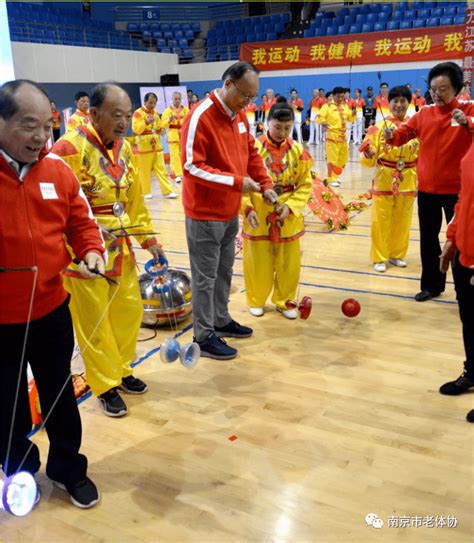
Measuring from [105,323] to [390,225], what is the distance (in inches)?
122

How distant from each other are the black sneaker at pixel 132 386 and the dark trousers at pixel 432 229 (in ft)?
7.78

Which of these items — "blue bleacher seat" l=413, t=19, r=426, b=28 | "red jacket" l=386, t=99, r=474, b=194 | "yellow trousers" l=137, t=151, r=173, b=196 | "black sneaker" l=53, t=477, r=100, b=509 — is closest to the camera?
"black sneaker" l=53, t=477, r=100, b=509

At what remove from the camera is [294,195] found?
12.6 ft

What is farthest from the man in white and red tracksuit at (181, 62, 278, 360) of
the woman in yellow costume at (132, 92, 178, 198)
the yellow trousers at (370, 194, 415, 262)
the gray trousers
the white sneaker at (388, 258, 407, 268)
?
the woman in yellow costume at (132, 92, 178, 198)

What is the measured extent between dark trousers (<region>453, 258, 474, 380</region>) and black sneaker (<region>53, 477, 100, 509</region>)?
6.23 ft

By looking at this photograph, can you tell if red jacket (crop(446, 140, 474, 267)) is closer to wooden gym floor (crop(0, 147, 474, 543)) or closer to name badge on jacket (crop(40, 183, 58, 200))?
wooden gym floor (crop(0, 147, 474, 543))

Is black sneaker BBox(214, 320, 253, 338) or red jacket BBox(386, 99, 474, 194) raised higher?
red jacket BBox(386, 99, 474, 194)

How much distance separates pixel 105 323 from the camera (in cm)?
270

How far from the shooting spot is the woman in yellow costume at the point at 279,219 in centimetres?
371

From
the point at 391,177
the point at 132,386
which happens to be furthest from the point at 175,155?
the point at 132,386

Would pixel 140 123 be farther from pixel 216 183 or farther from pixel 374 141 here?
pixel 216 183

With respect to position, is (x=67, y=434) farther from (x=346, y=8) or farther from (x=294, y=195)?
(x=346, y=8)

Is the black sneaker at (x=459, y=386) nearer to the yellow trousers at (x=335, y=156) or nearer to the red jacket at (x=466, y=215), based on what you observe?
the red jacket at (x=466, y=215)

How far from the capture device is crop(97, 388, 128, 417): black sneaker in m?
2.84
